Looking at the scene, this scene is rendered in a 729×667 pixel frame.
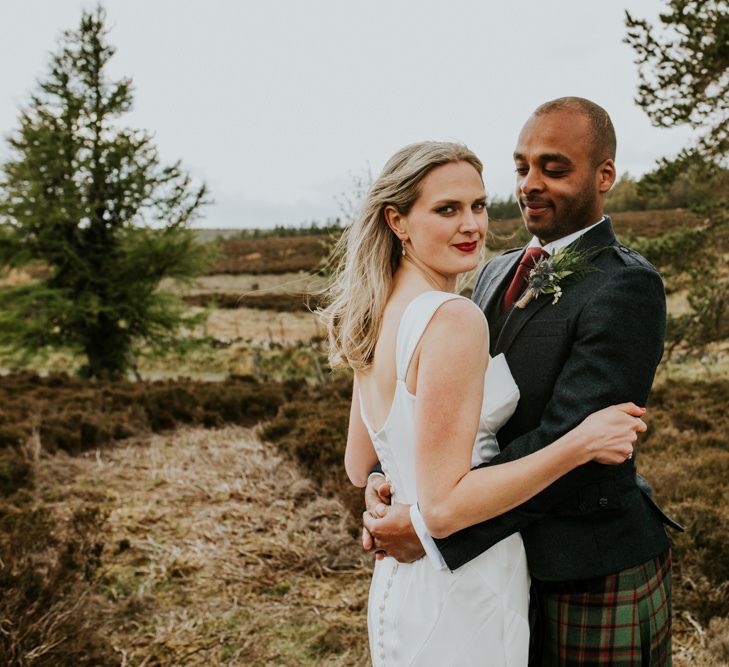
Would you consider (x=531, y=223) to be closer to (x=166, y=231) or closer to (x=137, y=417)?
(x=137, y=417)

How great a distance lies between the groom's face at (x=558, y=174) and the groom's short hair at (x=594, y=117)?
1 centimetres

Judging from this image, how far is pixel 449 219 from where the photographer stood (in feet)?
6.30

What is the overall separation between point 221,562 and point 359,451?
3159 mm

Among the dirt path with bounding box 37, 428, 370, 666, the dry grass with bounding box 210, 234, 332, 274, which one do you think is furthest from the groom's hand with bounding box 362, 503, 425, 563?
the dry grass with bounding box 210, 234, 332, 274

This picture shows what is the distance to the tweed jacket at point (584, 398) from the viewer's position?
1772 mm

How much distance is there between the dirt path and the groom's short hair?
3.10 metres

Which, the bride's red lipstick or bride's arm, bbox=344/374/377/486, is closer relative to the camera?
the bride's red lipstick

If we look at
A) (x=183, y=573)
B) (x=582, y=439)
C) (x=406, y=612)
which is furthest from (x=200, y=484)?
(x=582, y=439)

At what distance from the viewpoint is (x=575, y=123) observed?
78.0 inches

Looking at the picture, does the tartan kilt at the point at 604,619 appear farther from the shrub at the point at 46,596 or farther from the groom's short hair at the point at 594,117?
the shrub at the point at 46,596

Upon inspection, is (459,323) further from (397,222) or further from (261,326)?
(261,326)

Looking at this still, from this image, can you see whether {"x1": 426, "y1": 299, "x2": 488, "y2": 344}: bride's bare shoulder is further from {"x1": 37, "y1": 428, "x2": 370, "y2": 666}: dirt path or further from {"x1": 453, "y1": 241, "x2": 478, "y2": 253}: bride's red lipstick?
{"x1": 37, "y1": 428, "x2": 370, "y2": 666}: dirt path

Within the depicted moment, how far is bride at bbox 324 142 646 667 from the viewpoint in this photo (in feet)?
5.49

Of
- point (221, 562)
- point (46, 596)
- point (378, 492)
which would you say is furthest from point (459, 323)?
point (221, 562)
